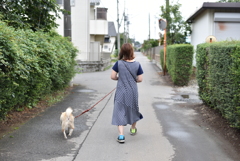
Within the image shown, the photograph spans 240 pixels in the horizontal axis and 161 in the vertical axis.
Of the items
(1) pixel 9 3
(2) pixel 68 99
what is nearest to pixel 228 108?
(2) pixel 68 99

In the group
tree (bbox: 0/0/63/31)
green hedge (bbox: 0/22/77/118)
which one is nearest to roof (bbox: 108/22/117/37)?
tree (bbox: 0/0/63/31)

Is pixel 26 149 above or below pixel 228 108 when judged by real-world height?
below

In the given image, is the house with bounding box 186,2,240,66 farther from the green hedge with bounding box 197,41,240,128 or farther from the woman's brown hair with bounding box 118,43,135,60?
the woman's brown hair with bounding box 118,43,135,60

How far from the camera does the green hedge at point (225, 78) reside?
552cm

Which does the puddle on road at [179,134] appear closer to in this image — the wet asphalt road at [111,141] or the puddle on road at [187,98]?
the wet asphalt road at [111,141]

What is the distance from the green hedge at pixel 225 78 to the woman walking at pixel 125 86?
1.78 meters

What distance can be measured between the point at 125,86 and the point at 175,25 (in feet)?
68.2

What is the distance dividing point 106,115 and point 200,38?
46.9 ft

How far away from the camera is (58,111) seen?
28.0 ft

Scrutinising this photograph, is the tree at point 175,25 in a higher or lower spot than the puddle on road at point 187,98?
higher

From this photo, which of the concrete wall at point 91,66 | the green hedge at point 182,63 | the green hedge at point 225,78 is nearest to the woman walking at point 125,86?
the green hedge at point 225,78

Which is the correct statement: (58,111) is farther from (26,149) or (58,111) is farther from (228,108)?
(228,108)

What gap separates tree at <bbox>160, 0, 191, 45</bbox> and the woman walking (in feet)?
65.5

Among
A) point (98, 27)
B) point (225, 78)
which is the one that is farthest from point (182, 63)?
point (98, 27)
